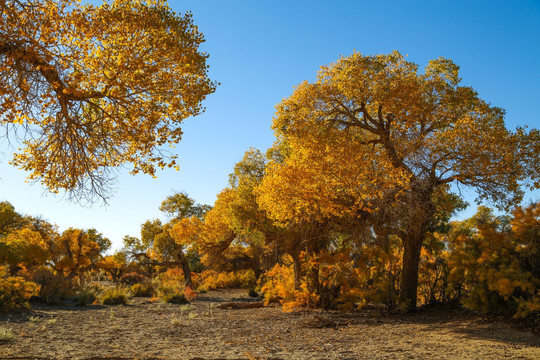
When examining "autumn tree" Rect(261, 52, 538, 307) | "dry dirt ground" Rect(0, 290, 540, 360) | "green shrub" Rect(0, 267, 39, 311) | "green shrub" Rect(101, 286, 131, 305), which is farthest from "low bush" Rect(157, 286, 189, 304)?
"autumn tree" Rect(261, 52, 538, 307)

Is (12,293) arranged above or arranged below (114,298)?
above

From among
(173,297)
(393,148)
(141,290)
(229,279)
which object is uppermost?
(393,148)

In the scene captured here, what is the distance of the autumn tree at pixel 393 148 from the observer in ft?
36.2

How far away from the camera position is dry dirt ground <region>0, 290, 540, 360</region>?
6719 millimetres

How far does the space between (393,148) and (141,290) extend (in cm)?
1591

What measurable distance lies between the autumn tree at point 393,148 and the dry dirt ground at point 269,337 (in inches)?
114

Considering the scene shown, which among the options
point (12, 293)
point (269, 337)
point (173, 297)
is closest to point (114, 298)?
point (173, 297)

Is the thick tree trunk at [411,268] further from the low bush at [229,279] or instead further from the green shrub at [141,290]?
the low bush at [229,279]

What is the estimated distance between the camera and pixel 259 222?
15.3 m

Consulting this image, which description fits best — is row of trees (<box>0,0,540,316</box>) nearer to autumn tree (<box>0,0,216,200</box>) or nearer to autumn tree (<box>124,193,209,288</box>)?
autumn tree (<box>0,0,216,200</box>)

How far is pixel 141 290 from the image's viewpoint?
22109mm

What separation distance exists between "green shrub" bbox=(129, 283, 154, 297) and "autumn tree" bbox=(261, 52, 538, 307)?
12.4 meters

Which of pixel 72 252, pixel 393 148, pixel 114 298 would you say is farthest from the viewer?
pixel 72 252

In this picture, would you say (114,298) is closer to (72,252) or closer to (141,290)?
(141,290)
